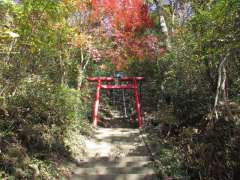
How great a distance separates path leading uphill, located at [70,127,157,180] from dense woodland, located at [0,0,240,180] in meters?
0.40

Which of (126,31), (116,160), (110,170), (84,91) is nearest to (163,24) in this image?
(126,31)

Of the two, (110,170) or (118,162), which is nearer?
(110,170)

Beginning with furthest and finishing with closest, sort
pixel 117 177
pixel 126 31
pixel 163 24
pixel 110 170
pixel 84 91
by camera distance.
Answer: pixel 126 31, pixel 163 24, pixel 84 91, pixel 110 170, pixel 117 177

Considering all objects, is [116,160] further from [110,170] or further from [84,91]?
[84,91]

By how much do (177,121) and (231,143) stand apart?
8.06 ft

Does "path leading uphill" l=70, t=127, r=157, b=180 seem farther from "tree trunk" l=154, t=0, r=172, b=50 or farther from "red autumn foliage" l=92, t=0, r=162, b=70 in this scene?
"red autumn foliage" l=92, t=0, r=162, b=70

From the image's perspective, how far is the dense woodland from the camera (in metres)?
4.84

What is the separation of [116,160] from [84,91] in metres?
3.46

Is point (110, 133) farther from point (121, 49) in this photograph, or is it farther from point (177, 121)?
point (121, 49)

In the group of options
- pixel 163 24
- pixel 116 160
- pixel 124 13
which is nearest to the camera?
pixel 116 160

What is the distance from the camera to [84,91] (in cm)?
949

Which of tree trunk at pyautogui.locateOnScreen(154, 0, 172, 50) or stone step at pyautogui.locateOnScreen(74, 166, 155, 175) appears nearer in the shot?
stone step at pyautogui.locateOnScreen(74, 166, 155, 175)

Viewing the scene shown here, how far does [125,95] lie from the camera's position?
12.0 metres

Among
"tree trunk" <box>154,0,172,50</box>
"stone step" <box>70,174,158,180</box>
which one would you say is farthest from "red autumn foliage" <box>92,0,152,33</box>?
"stone step" <box>70,174,158,180</box>
